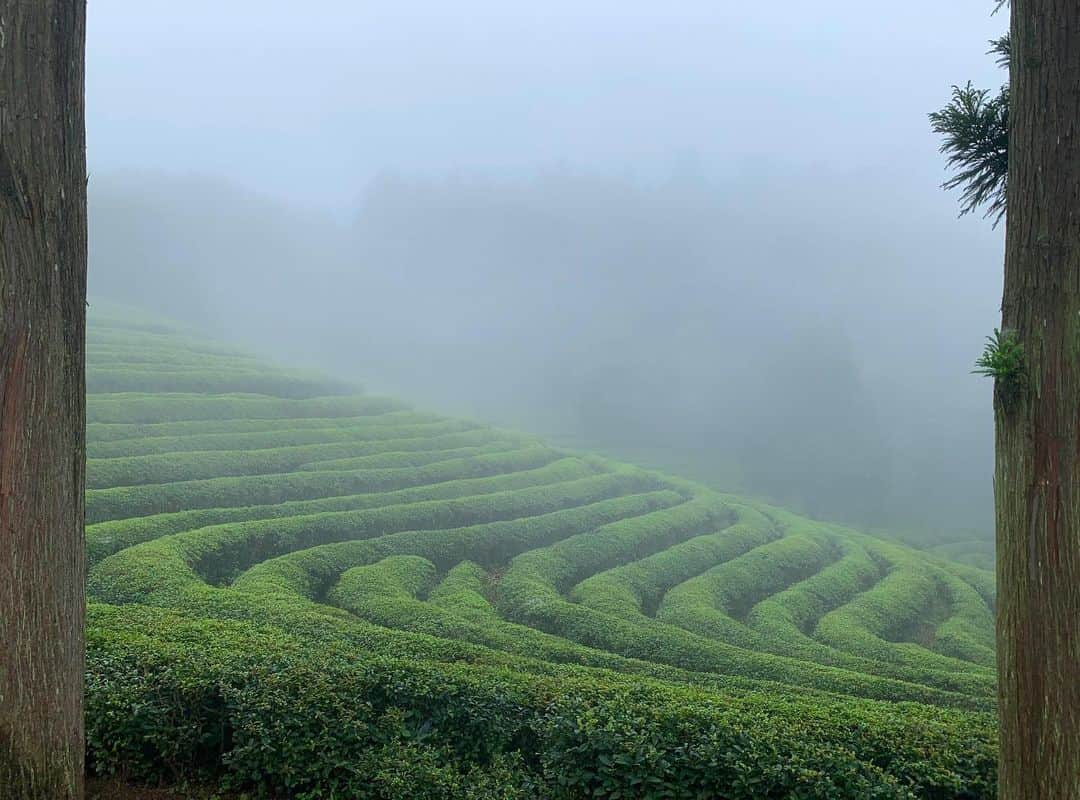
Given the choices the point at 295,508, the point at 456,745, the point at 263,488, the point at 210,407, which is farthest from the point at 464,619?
the point at 210,407

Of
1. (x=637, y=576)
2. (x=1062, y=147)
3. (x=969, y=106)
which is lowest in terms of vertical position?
(x=637, y=576)

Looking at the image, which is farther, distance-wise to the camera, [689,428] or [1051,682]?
[689,428]

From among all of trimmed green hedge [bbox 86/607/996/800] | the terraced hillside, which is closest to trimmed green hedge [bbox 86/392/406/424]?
the terraced hillside

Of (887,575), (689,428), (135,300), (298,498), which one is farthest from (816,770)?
(135,300)

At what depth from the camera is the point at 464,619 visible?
15391mm

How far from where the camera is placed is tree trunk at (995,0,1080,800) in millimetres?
2918

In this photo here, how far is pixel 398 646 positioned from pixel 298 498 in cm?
1567

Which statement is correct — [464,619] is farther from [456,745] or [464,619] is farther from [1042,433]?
[1042,433]

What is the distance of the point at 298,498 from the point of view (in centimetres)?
2489

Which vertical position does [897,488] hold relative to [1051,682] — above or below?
below

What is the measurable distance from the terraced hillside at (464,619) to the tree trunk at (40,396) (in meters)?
1.41

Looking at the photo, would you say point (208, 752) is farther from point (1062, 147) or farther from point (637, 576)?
point (637, 576)

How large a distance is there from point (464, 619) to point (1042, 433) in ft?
44.1

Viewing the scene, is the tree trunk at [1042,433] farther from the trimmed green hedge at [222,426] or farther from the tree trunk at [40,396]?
the trimmed green hedge at [222,426]
